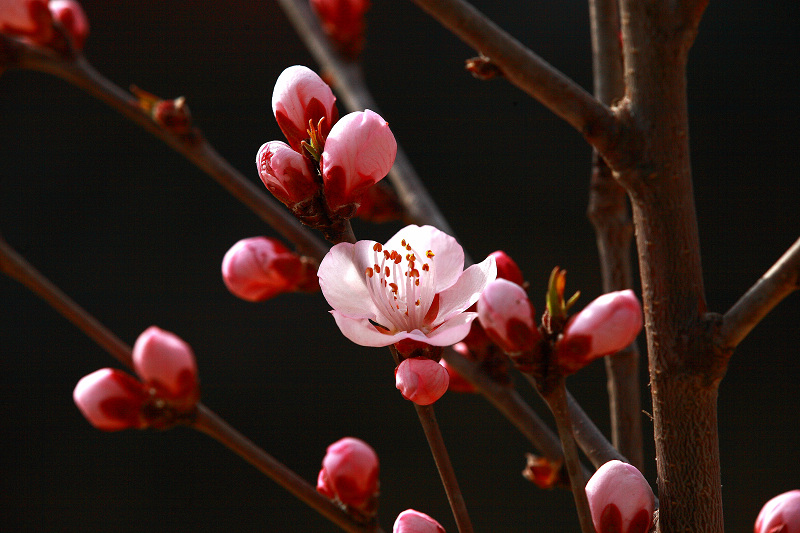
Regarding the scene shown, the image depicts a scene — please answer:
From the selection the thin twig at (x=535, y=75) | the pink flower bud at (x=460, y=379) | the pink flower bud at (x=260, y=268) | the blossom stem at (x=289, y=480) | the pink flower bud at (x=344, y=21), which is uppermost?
the pink flower bud at (x=344, y=21)

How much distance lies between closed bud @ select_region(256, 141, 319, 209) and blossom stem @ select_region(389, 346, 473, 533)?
0.07 metres

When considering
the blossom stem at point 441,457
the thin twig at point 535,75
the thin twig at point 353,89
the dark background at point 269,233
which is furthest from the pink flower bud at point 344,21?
the dark background at point 269,233

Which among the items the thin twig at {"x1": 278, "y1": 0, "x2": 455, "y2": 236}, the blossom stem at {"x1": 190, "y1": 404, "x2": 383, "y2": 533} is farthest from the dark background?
the blossom stem at {"x1": 190, "y1": 404, "x2": 383, "y2": 533}

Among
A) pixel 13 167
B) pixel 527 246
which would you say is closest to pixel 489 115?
pixel 527 246

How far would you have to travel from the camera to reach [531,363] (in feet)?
0.86

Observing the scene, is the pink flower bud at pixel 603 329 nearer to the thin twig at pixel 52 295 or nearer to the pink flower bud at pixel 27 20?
the thin twig at pixel 52 295

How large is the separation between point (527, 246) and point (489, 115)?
0.28 m

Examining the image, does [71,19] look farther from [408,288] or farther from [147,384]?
[408,288]

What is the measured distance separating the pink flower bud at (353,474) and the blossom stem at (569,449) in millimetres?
152

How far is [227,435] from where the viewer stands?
0.39 meters

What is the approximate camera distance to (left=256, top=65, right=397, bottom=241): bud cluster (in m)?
0.25

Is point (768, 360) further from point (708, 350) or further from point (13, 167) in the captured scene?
point (13, 167)

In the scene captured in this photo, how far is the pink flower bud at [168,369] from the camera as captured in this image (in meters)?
0.41

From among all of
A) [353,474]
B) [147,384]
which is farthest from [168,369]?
[353,474]
